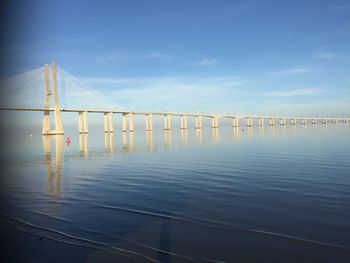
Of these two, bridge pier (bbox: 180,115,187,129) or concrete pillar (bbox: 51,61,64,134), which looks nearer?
concrete pillar (bbox: 51,61,64,134)

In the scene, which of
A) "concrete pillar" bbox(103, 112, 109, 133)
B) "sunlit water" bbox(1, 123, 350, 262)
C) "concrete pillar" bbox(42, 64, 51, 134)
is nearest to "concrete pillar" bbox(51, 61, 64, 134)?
"concrete pillar" bbox(42, 64, 51, 134)

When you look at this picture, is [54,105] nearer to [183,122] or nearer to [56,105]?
[56,105]

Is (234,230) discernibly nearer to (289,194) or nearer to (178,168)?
(289,194)

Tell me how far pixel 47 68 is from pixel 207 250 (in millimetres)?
83342

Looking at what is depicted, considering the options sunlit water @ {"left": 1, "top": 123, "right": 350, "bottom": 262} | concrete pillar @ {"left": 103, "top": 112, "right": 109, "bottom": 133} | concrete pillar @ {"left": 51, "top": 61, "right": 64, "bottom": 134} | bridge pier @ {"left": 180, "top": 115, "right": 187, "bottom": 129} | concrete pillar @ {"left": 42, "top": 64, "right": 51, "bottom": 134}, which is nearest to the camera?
sunlit water @ {"left": 1, "top": 123, "right": 350, "bottom": 262}

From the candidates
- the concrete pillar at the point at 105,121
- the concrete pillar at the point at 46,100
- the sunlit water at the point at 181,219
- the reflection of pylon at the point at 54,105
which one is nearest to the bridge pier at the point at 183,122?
the concrete pillar at the point at 105,121

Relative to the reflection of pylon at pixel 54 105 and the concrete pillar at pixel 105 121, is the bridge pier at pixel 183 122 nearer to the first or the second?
the concrete pillar at pixel 105 121

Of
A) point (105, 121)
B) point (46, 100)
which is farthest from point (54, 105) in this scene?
point (105, 121)

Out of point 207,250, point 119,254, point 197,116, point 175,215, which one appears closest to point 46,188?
point 175,215

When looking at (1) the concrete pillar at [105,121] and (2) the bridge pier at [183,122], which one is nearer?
(1) the concrete pillar at [105,121]

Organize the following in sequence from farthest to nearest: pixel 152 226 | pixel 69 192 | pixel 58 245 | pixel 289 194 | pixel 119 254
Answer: pixel 69 192, pixel 289 194, pixel 152 226, pixel 58 245, pixel 119 254

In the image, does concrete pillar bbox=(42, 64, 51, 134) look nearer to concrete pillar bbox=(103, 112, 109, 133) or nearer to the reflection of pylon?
the reflection of pylon

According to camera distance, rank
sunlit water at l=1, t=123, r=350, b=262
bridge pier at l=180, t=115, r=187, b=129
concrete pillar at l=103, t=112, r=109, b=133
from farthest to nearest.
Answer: bridge pier at l=180, t=115, r=187, b=129 < concrete pillar at l=103, t=112, r=109, b=133 < sunlit water at l=1, t=123, r=350, b=262

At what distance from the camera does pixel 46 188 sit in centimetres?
1331
